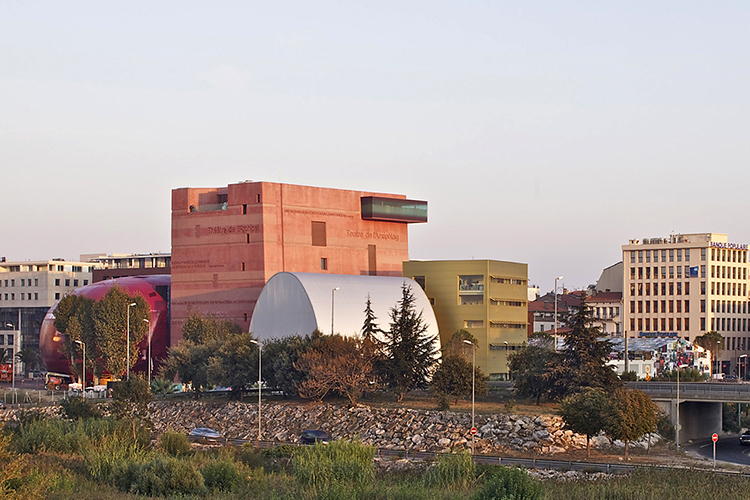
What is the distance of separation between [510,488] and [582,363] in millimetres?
36297

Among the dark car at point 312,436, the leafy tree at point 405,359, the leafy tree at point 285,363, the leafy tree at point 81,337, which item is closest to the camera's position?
the dark car at point 312,436

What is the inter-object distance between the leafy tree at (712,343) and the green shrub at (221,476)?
103863mm

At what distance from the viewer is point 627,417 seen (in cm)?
6141

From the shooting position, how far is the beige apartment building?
14588 cm

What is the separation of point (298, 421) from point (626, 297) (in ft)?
291

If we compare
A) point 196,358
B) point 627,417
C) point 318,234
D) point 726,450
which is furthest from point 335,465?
point 318,234

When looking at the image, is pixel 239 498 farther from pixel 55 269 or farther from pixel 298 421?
pixel 55 269

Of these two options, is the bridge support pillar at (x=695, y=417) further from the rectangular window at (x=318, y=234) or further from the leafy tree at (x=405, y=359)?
the rectangular window at (x=318, y=234)

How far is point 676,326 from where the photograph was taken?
148 meters

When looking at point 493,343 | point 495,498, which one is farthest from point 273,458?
point 493,343

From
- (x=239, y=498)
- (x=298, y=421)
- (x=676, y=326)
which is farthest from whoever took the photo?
(x=676, y=326)

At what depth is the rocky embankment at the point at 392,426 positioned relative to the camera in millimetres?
65062

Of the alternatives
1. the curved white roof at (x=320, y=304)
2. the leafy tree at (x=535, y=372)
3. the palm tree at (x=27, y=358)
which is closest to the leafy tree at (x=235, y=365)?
the curved white roof at (x=320, y=304)

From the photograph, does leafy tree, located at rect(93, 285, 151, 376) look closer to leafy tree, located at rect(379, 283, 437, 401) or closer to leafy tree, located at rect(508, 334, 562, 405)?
leafy tree, located at rect(379, 283, 437, 401)
